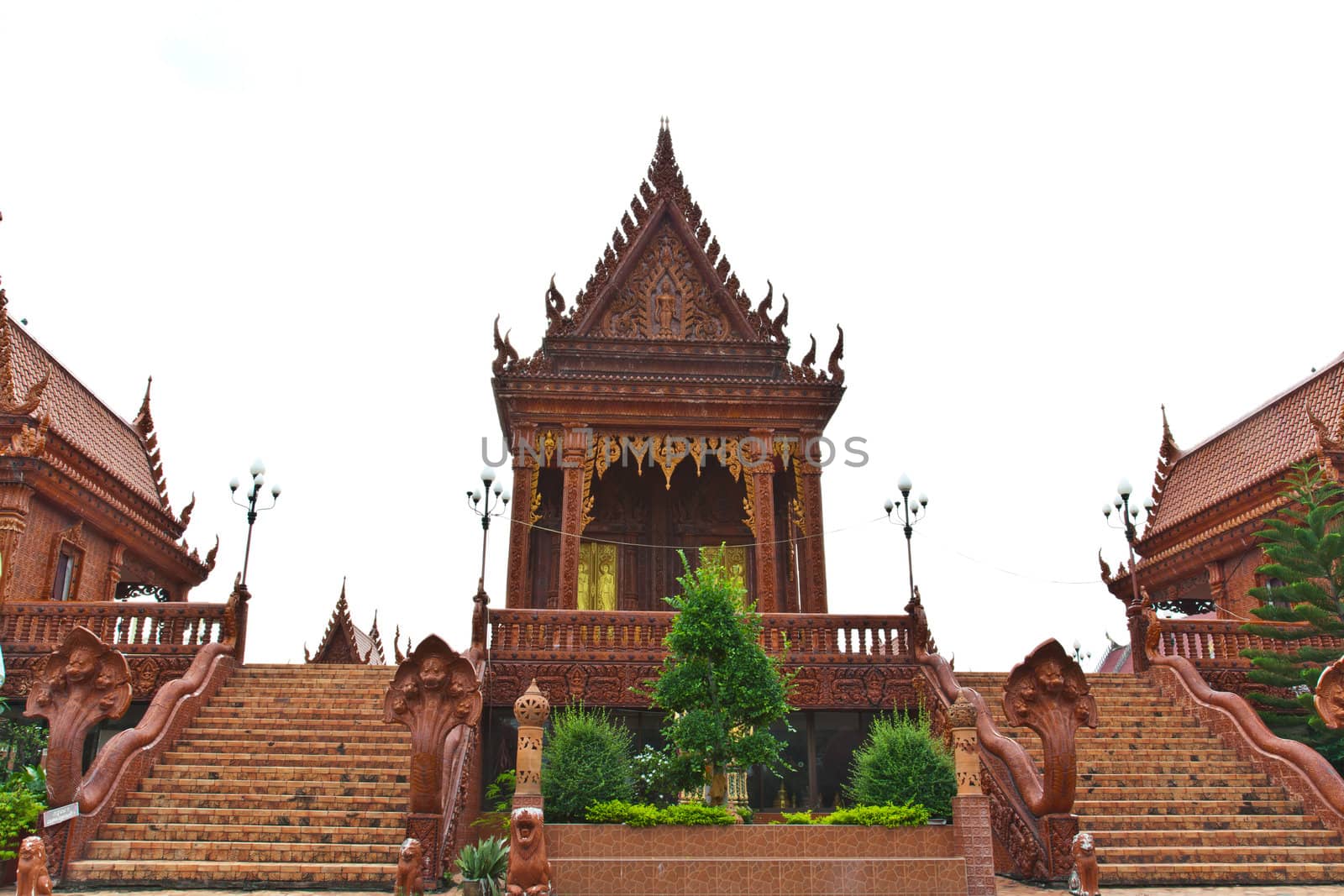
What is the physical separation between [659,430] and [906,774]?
949 centimetres

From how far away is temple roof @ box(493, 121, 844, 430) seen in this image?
1981 centimetres

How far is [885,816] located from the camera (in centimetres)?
1064

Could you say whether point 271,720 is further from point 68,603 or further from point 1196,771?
point 1196,771

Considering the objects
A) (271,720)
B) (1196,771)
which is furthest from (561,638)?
(1196,771)

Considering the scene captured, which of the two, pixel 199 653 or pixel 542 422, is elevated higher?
pixel 542 422

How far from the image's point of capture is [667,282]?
22172mm

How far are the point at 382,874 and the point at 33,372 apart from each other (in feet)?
52.6

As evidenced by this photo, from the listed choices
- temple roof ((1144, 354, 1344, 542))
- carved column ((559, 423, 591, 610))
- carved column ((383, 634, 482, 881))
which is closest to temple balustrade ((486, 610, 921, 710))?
carved column ((559, 423, 591, 610))

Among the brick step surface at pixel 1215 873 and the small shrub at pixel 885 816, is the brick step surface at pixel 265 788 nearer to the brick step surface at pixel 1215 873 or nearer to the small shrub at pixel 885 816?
the small shrub at pixel 885 816

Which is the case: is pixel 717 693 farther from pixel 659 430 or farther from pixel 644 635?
pixel 659 430

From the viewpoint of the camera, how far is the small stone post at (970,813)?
10078 mm

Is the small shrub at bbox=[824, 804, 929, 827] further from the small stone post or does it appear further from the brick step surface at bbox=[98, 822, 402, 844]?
the brick step surface at bbox=[98, 822, 402, 844]

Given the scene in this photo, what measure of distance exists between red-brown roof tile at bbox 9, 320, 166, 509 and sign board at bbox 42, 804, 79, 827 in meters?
10.9

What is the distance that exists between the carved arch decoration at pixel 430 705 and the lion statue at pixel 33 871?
10.6 ft
